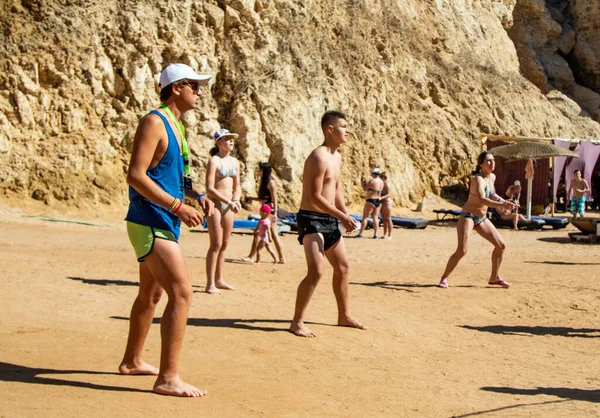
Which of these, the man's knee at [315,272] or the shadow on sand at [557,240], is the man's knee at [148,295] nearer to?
the man's knee at [315,272]

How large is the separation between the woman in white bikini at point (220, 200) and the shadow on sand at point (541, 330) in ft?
9.61

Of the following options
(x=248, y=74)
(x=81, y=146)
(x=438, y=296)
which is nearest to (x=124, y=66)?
(x=81, y=146)

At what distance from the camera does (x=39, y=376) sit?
504 cm

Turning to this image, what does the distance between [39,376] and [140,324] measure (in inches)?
28.5

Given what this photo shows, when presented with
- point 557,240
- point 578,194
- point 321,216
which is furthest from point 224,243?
point 578,194

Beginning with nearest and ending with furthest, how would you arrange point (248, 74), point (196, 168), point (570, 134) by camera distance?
point (196, 168) → point (248, 74) → point (570, 134)

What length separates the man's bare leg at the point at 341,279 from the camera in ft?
23.5

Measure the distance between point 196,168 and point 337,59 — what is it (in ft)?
24.8

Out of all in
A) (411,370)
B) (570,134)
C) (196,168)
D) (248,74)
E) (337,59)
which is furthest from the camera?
(570,134)

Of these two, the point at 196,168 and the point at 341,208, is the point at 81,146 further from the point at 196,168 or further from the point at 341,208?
the point at 341,208

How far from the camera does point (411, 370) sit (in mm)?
6023

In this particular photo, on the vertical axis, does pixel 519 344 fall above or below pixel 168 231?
below

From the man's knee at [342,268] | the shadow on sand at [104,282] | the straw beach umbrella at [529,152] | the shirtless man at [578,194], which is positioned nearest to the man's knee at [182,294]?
the man's knee at [342,268]

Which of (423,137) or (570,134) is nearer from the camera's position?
(423,137)
